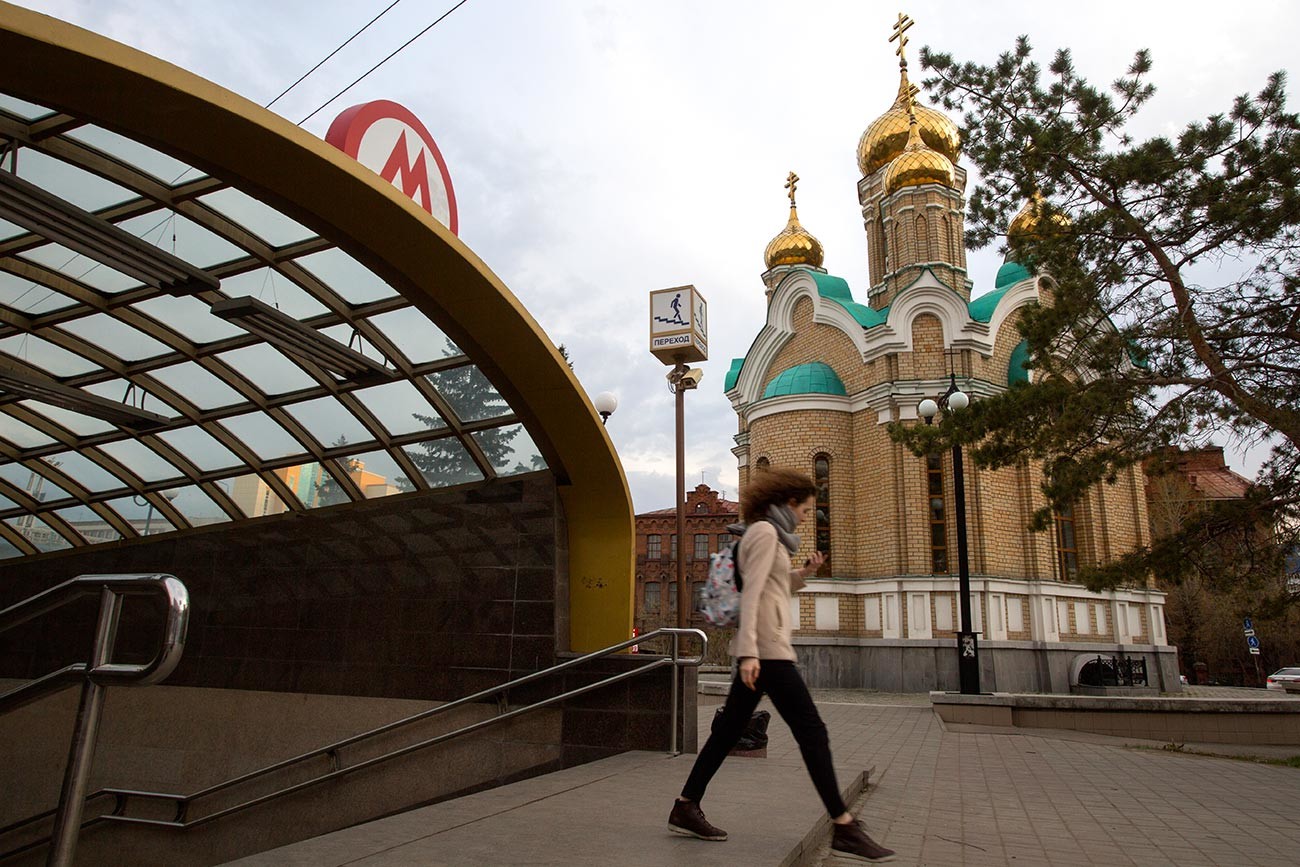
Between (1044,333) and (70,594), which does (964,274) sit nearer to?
(1044,333)

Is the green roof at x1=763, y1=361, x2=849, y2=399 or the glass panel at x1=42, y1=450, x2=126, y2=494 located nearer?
the glass panel at x1=42, y1=450, x2=126, y2=494

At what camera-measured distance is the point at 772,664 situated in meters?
3.65

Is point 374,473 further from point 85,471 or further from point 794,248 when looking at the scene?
point 794,248

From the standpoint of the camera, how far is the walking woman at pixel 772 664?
3.54 metres

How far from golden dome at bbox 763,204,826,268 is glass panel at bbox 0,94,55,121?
29.7 metres

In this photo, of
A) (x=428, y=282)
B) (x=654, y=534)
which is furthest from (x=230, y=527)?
(x=654, y=534)

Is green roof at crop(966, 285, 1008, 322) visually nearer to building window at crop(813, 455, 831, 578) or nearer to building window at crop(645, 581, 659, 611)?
building window at crop(813, 455, 831, 578)

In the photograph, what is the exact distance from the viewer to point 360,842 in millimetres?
3617

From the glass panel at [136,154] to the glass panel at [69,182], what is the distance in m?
0.26

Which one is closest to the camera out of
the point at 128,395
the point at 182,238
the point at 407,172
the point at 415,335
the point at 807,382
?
the point at 182,238

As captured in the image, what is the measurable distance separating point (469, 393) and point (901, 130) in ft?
84.0

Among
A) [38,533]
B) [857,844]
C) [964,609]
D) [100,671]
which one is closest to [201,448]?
[38,533]

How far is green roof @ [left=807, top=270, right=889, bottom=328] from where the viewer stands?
1044 inches

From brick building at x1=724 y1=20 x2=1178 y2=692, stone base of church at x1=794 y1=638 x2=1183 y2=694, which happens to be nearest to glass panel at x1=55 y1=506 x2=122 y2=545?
brick building at x1=724 y1=20 x2=1178 y2=692
